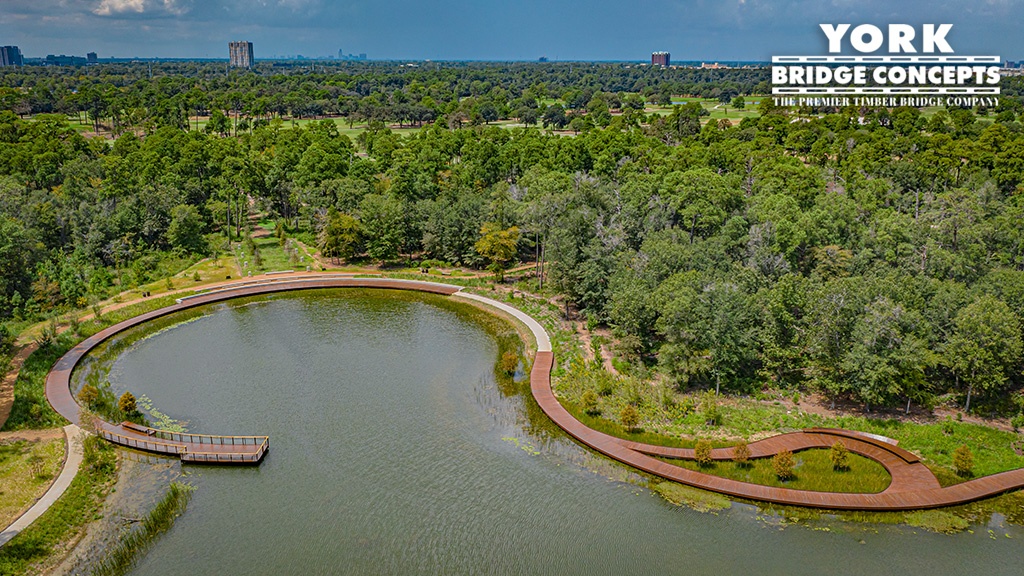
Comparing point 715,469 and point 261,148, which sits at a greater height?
point 261,148

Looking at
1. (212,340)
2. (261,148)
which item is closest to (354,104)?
(261,148)

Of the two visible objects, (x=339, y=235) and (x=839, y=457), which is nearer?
(x=839, y=457)

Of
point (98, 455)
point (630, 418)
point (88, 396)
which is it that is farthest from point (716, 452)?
point (88, 396)

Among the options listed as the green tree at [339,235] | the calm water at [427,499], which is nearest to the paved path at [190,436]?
the calm water at [427,499]

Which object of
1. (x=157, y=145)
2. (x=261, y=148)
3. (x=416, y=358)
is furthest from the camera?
(x=261, y=148)

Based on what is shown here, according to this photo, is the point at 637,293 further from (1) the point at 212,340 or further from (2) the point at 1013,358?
(1) the point at 212,340

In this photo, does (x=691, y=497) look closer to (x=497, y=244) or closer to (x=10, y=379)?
(x=497, y=244)
